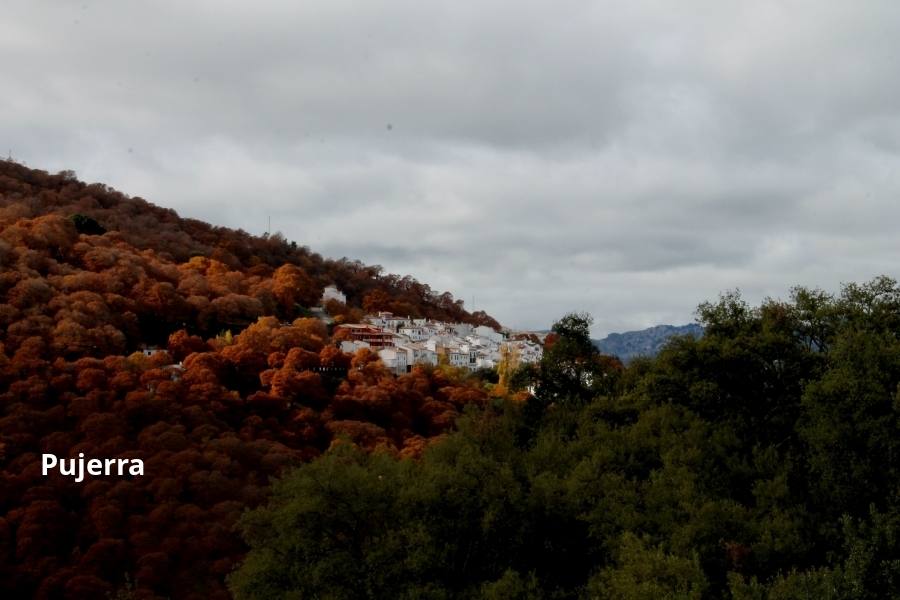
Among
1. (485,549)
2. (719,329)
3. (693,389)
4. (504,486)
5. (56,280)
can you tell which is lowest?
(485,549)

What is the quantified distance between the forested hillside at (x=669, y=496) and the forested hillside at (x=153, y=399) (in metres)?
6.43

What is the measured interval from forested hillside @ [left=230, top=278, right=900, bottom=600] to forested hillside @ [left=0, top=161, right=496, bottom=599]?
643 cm

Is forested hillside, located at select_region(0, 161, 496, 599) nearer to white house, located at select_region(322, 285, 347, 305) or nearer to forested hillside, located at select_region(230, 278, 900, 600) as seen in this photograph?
white house, located at select_region(322, 285, 347, 305)

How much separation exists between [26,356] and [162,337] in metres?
16.3

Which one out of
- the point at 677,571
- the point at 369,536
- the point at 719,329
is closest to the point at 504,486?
the point at 369,536

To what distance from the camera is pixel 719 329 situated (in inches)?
1118

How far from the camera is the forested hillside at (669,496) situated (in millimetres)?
18656

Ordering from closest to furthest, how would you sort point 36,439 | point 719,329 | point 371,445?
point 719,329, point 36,439, point 371,445

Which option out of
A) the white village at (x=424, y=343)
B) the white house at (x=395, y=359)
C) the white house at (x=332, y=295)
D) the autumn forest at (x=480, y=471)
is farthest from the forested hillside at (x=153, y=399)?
the white house at (x=332, y=295)

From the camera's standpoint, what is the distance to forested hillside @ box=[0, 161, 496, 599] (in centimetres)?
2973

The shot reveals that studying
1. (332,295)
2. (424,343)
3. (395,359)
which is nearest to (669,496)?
(395,359)

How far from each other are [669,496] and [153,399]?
1017 inches

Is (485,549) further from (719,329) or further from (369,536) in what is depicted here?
(719,329)

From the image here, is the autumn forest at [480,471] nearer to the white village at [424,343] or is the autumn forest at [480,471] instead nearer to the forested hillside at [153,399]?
the forested hillside at [153,399]
